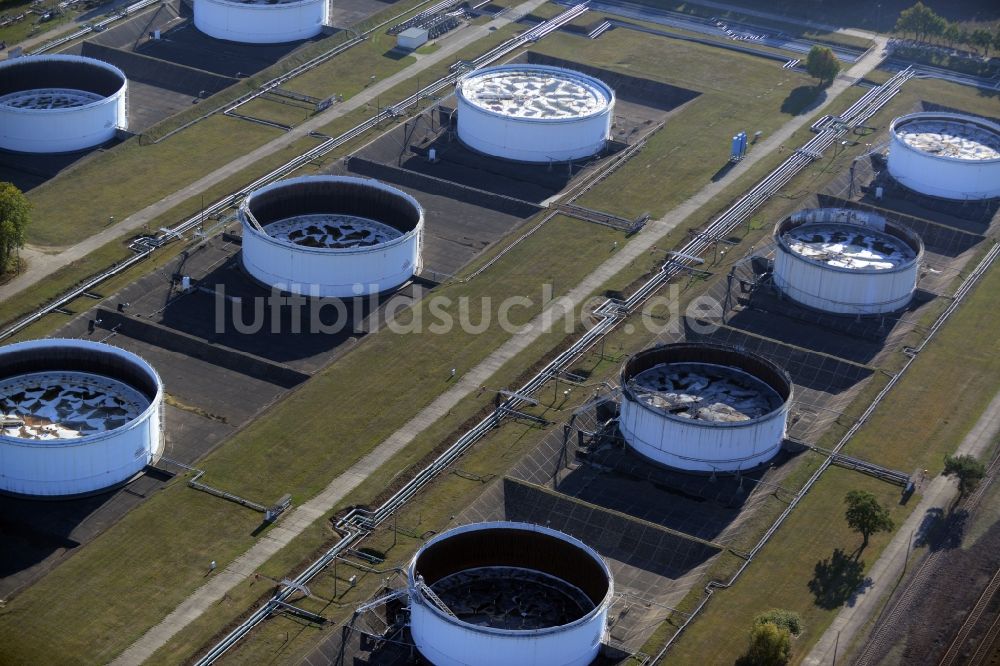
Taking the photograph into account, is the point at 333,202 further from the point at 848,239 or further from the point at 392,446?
the point at 848,239

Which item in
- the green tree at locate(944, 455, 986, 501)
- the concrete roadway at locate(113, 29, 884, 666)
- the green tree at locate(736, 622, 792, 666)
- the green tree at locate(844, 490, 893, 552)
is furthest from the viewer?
the green tree at locate(944, 455, 986, 501)

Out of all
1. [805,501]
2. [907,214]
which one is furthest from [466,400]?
[907,214]

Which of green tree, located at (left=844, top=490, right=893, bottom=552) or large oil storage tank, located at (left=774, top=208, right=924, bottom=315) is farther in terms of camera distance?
large oil storage tank, located at (left=774, top=208, right=924, bottom=315)

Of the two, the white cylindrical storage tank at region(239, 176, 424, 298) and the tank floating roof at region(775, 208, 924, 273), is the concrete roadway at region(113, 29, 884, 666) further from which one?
the white cylindrical storage tank at region(239, 176, 424, 298)

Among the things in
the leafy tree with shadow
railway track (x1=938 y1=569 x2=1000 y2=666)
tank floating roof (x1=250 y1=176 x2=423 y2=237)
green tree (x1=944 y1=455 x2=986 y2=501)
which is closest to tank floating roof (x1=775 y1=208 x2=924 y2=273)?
green tree (x1=944 y1=455 x2=986 y2=501)

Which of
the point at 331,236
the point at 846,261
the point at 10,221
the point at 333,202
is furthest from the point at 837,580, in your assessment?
the point at 10,221

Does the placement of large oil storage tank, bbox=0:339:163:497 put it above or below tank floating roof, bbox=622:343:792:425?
below

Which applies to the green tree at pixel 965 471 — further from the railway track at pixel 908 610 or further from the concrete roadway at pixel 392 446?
the concrete roadway at pixel 392 446
